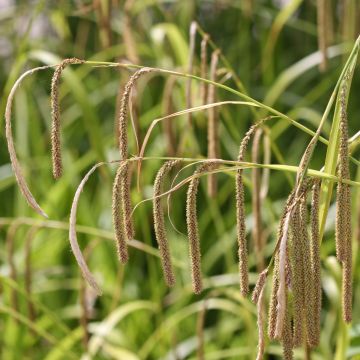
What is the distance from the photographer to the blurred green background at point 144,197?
6.32ft

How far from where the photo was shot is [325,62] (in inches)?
67.4

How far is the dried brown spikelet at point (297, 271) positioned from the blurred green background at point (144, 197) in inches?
22.3

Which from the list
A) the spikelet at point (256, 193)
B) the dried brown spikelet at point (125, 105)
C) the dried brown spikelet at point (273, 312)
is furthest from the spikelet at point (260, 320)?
the spikelet at point (256, 193)

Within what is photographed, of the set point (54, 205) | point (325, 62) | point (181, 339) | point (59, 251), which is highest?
point (325, 62)

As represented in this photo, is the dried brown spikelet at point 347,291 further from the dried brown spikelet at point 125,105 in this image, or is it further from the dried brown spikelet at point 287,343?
the dried brown spikelet at point 125,105

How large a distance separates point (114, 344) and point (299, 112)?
2.43 feet

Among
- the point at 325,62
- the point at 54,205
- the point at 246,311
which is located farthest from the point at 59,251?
the point at 325,62

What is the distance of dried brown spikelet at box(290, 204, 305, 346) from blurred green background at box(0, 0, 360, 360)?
0.57 metres

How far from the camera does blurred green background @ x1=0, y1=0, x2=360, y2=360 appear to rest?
1927 millimetres

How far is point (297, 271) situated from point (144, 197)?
59.1 inches

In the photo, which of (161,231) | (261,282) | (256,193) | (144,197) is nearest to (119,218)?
(161,231)

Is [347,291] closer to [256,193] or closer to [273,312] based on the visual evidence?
[273,312]

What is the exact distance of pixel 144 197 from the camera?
240cm

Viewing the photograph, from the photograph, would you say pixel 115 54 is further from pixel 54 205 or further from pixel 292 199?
pixel 292 199
